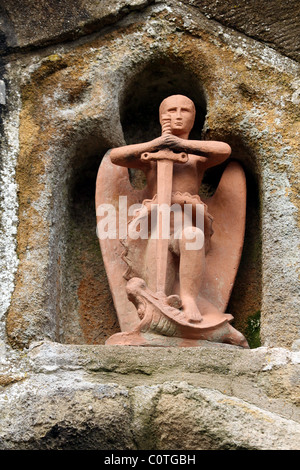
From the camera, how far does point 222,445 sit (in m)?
3.41

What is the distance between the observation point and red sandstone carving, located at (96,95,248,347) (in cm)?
403

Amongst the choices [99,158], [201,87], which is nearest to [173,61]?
[201,87]

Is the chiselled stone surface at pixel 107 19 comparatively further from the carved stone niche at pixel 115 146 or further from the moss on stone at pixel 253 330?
the moss on stone at pixel 253 330

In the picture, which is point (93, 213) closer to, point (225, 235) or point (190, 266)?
point (225, 235)

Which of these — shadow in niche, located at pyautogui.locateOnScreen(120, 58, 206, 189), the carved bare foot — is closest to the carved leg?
the carved bare foot

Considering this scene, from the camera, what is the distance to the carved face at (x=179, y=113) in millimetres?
4534

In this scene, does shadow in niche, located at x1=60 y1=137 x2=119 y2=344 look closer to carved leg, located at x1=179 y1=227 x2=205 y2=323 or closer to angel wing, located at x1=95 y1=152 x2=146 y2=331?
angel wing, located at x1=95 y1=152 x2=146 y2=331

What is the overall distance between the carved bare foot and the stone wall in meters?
0.13

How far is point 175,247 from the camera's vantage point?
423cm

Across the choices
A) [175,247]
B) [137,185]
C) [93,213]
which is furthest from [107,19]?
[175,247]

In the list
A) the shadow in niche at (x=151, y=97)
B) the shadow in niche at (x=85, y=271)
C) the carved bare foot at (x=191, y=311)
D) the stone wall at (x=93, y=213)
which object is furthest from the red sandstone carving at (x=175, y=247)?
the shadow in niche at (x=151, y=97)

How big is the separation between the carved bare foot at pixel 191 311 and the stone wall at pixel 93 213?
0.13 m

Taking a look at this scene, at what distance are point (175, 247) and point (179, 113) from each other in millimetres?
751
